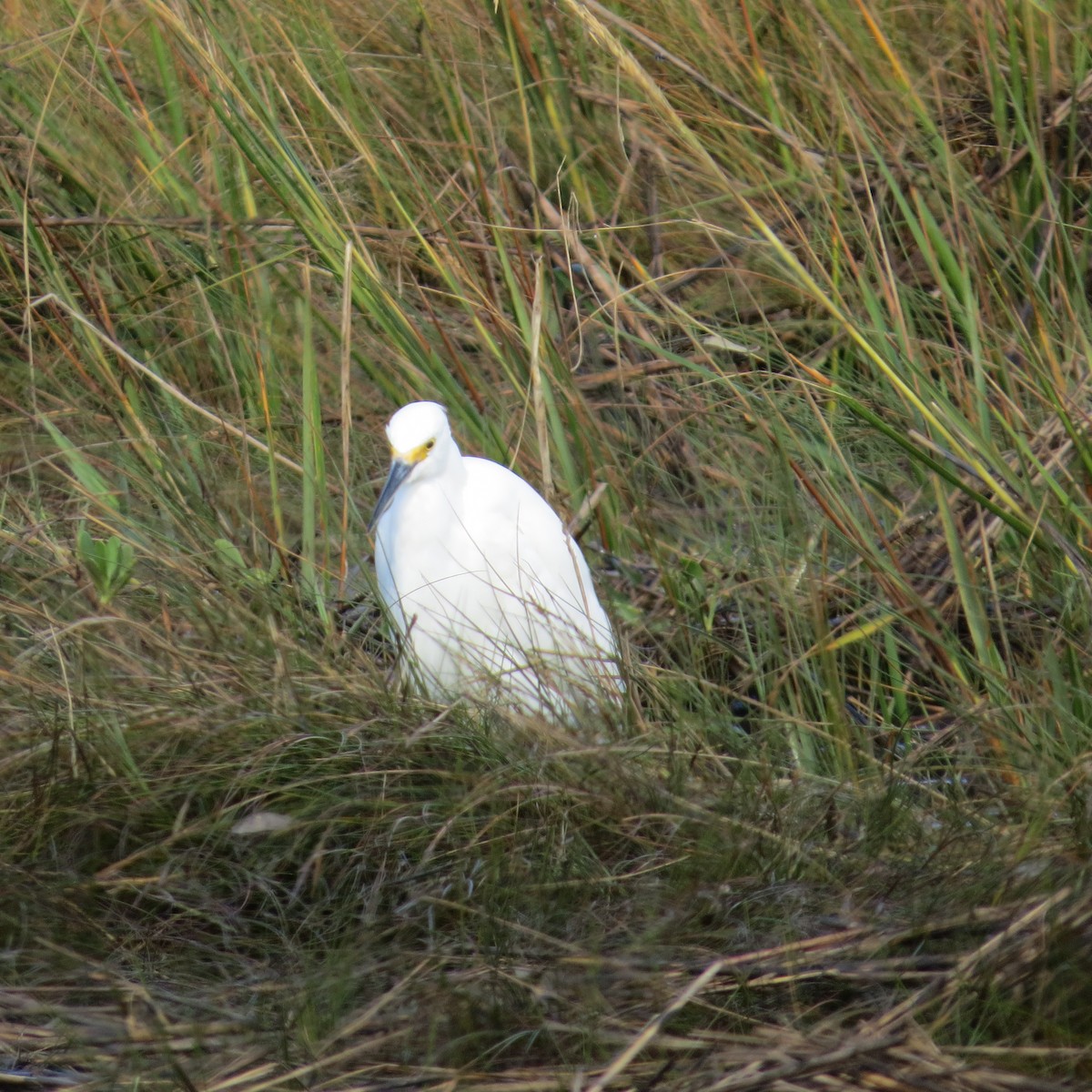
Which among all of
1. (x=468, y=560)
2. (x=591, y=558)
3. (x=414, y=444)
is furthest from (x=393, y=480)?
(x=591, y=558)

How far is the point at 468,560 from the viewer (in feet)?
6.48

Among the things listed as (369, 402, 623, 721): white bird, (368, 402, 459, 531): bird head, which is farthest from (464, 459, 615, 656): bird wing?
(368, 402, 459, 531): bird head

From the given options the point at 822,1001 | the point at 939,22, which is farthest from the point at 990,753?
the point at 939,22

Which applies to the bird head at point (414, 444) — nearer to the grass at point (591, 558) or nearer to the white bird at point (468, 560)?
the white bird at point (468, 560)

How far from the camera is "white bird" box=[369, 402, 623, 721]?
1.78m

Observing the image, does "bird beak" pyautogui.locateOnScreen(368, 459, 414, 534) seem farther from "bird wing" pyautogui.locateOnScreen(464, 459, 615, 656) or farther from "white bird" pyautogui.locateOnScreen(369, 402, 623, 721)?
"bird wing" pyautogui.locateOnScreen(464, 459, 615, 656)

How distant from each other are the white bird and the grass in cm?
8

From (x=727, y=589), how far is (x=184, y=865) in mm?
716

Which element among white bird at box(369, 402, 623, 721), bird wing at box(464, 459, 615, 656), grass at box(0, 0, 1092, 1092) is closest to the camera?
grass at box(0, 0, 1092, 1092)

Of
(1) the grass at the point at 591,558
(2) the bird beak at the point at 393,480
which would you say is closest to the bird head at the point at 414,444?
(2) the bird beak at the point at 393,480

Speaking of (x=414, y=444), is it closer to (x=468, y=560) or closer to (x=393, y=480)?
(x=393, y=480)

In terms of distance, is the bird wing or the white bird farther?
the bird wing

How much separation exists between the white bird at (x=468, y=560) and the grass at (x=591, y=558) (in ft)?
0.26

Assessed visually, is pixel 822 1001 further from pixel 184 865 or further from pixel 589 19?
pixel 589 19
